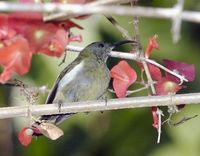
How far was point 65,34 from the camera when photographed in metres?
1.22

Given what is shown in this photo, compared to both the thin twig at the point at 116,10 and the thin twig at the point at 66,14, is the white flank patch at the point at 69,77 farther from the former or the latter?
the thin twig at the point at 116,10

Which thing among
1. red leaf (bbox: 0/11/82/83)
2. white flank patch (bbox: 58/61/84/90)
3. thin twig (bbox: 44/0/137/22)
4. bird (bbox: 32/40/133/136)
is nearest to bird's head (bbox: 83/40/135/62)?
bird (bbox: 32/40/133/136)

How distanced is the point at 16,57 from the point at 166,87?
414 millimetres

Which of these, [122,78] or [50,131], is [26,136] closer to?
[50,131]

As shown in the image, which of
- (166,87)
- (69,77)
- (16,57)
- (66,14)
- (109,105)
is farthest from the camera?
(69,77)

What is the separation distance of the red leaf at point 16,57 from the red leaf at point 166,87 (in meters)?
0.38

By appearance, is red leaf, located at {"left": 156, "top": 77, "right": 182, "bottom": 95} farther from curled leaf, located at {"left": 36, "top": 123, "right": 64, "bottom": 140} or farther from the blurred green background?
the blurred green background

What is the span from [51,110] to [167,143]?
1.74 metres

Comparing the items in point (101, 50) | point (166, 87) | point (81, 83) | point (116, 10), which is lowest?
point (116, 10)

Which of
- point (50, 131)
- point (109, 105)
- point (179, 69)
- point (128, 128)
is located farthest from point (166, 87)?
point (128, 128)

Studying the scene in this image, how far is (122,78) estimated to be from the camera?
4.89ft

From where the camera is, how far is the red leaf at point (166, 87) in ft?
4.72

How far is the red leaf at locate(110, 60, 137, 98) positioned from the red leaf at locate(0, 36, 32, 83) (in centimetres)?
33

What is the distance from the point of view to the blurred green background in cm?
279
